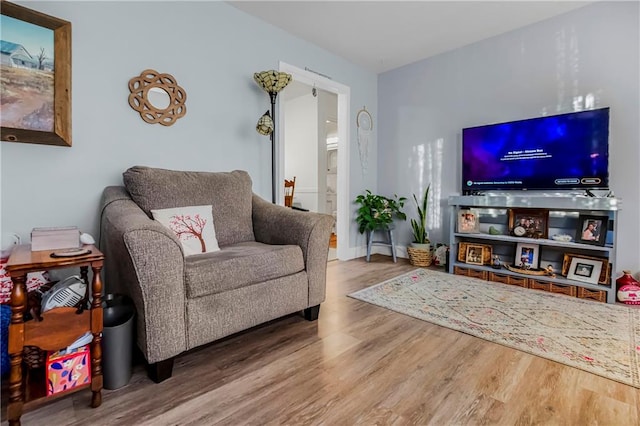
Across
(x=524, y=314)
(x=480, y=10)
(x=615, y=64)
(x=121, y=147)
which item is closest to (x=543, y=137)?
(x=615, y=64)

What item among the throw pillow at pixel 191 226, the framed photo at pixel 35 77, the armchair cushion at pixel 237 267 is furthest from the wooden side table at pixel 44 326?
the framed photo at pixel 35 77

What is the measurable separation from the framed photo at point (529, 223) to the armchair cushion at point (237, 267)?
7.05ft

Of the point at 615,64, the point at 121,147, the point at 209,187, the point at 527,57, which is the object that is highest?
the point at 527,57

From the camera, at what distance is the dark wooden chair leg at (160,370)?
1365 millimetres

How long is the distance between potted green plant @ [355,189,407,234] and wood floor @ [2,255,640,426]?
2.00 meters

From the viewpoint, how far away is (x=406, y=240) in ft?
13.1

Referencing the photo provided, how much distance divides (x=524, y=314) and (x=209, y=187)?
226 cm

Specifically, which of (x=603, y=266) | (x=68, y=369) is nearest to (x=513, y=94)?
(x=603, y=266)

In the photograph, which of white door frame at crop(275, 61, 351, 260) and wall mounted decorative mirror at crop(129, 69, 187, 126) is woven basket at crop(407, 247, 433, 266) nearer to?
white door frame at crop(275, 61, 351, 260)

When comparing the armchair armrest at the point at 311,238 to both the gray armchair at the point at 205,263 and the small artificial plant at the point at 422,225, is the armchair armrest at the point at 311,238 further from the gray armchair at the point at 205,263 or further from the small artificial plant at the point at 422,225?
the small artificial plant at the point at 422,225

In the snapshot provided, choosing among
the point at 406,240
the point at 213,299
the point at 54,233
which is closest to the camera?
the point at 54,233

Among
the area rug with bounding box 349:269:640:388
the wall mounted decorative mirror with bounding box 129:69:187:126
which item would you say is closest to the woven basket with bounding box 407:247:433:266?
the area rug with bounding box 349:269:640:388

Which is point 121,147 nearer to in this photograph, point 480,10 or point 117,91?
point 117,91

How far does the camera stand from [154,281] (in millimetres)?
1310
